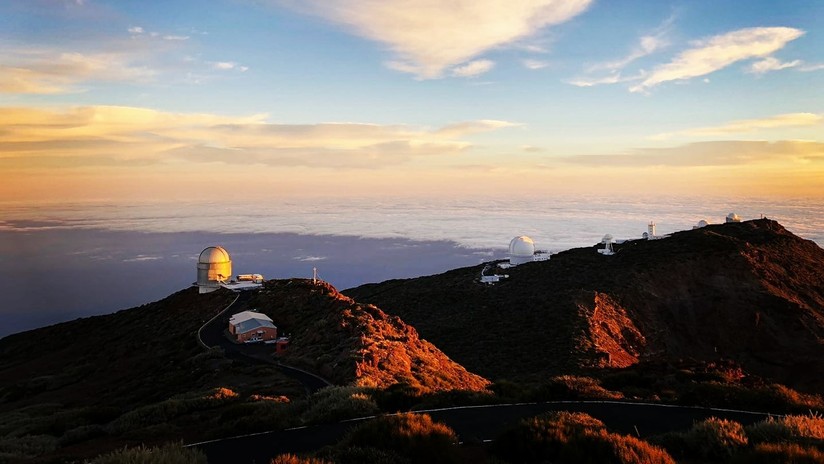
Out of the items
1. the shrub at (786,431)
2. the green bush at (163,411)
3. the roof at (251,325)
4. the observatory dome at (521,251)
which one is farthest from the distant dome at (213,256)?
the shrub at (786,431)

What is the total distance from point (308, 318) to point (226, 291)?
47.1 ft

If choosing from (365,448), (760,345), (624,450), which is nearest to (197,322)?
(365,448)

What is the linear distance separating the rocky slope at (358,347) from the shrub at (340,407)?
84.6 inches

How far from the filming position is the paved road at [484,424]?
8.05 metres

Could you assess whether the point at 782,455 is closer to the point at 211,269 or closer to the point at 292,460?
the point at 292,460

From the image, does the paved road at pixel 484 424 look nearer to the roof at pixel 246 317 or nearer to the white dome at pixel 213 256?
the roof at pixel 246 317

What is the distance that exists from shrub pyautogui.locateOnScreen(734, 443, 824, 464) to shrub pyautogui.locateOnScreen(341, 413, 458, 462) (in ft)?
11.7

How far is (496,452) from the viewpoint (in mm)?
6984

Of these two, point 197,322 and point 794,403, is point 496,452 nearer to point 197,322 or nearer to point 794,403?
point 794,403

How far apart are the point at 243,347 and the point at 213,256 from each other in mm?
18619

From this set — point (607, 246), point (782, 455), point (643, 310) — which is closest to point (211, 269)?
point (643, 310)

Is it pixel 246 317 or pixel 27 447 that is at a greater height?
pixel 27 447

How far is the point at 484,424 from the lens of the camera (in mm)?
9609

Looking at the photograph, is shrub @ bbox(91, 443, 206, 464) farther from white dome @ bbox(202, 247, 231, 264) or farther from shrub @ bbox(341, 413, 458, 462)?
white dome @ bbox(202, 247, 231, 264)
